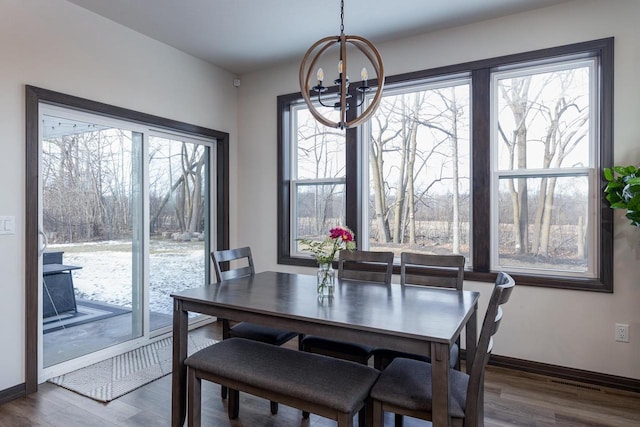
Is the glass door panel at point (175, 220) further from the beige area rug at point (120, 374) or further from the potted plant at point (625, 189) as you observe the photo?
the potted plant at point (625, 189)

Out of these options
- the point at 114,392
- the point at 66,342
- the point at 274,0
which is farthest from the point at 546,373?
the point at 66,342

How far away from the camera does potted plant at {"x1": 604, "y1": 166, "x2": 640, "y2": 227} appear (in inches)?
91.4

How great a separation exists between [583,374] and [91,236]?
4.14 metres

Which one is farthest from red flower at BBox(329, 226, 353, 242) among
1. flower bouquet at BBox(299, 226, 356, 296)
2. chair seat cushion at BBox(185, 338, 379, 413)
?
chair seat cushion at BBox(185, 338, 379, 413)

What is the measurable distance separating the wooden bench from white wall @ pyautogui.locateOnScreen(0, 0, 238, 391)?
1.54 meters

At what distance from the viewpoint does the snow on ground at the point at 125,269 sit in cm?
321

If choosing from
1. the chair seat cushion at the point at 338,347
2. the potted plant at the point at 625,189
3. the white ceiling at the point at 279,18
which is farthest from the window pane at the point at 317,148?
the potted plant at the point at 625,189

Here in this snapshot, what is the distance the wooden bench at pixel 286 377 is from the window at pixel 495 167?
75.3 inches

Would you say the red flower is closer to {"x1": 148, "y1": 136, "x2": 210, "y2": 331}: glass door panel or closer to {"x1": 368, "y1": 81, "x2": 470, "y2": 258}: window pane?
{"x1": 368, "y1": 81, "x2": 470, "y2": 258}: window pane

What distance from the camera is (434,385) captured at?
1.55 meters

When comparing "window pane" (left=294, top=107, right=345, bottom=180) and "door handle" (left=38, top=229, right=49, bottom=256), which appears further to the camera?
"window pane" (left=294, top=107, right=345, bottom=180)

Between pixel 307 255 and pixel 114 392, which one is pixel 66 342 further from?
pixel 307 255

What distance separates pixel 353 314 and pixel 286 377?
0.44 meters

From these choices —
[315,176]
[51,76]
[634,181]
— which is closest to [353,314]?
[634,181]
